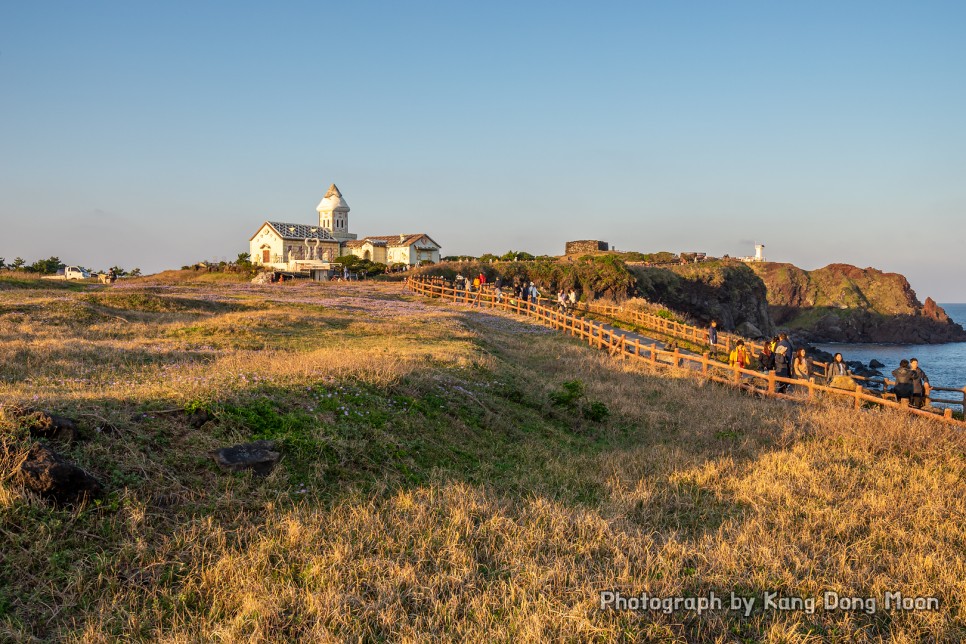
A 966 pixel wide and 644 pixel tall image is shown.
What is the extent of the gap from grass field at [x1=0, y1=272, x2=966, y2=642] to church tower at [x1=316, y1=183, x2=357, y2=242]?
239 ft

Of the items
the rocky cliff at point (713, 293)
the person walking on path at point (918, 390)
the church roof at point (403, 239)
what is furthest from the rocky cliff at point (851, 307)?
the person walking on path at point (918, 390)

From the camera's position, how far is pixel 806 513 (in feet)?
24.5

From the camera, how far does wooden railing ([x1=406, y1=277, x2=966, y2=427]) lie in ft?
48.0

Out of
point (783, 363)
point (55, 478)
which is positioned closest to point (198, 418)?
point (55, 478)

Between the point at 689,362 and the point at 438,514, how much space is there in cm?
1708

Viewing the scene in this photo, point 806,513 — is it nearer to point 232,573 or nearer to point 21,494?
point 232,573

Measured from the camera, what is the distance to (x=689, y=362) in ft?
71.5

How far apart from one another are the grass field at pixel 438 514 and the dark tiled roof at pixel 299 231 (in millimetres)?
63209

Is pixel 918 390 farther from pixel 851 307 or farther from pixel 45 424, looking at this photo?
pixel 851 307

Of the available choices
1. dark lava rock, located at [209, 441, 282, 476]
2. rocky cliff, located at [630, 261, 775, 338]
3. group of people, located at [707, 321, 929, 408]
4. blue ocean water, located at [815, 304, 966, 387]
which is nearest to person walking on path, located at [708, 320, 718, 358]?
group of people, located at [707, 321, 929, 408]

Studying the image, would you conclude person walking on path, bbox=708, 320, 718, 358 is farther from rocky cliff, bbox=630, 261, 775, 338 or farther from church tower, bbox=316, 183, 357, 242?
church tower, bbox=316, 183, 357, 242

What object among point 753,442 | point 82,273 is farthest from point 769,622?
point 82,273

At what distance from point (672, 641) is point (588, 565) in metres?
1.24

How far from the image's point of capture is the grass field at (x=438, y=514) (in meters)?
→ 5.02
